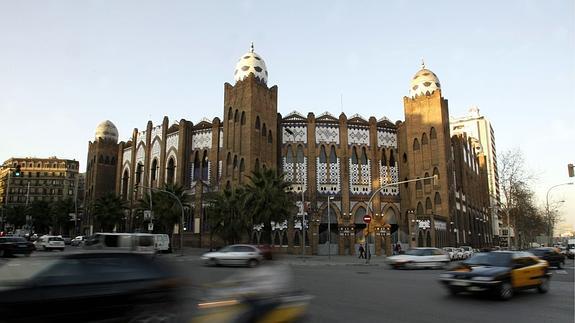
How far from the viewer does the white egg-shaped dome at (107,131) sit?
72.2 meters

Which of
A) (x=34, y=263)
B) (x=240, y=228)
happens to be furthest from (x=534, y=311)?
(x=240, y=228)

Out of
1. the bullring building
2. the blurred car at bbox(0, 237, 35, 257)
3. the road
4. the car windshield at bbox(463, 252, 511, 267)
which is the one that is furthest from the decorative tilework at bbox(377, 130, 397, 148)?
the car windshield at bbox(463, 252, 511, 267)

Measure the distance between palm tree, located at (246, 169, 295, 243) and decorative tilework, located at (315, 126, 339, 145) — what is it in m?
17.1

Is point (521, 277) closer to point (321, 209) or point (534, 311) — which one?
point (534, 311)

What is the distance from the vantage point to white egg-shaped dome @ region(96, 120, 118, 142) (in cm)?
7225

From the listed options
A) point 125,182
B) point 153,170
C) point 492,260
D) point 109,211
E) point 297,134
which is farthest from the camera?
point 125,182

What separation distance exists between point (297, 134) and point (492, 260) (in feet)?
135

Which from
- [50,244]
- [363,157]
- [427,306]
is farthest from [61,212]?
[427,306]

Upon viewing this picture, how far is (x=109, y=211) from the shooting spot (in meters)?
56.9

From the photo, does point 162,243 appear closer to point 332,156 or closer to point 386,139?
point 332,156

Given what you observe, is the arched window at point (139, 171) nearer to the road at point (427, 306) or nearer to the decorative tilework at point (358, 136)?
the decorative tilework at point (358, 136)

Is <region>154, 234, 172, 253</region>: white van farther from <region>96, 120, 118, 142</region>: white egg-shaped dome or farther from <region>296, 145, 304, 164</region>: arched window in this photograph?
<region>96, 120, 118, 142</region>: white egg-shaped dome

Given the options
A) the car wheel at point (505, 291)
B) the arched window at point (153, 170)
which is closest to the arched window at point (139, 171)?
the arched window at point (153, 170)

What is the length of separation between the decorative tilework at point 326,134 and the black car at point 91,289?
152 feet
